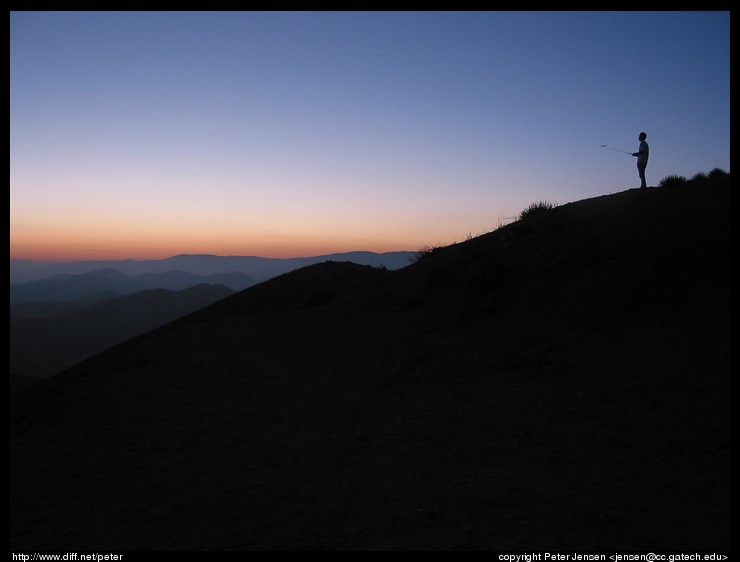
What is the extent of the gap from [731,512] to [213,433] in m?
6.06

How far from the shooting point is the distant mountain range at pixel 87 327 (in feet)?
191

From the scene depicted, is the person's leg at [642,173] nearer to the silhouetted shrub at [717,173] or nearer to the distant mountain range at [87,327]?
the silhouetted shrub at [717,173]

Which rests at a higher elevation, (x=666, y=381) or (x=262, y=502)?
(x=666, y=381)

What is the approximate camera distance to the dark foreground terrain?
4793 mm

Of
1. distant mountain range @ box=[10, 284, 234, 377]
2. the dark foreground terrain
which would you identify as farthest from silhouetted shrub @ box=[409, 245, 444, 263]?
distant mountain range @ box=[10, 284, 234, 377]

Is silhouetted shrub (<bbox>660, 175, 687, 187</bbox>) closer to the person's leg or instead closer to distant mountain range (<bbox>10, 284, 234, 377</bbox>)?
the person's leg

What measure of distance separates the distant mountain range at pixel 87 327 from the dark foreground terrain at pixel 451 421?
139 feet

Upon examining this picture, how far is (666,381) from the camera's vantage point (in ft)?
25.3

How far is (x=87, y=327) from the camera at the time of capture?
76500mm

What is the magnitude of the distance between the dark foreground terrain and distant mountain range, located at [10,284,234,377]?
139ft

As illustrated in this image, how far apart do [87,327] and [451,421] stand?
263 feet

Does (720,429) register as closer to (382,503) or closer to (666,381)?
(666,381)
